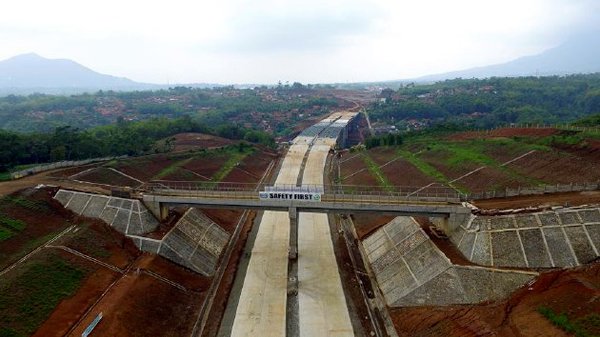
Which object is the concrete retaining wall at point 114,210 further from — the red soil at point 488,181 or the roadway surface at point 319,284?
the red soil at point 488,181

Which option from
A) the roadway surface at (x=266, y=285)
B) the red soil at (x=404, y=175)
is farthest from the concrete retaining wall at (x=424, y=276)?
the red soil at (x=404, y=175)

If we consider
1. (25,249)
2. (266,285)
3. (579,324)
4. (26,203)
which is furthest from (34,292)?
(579,324)

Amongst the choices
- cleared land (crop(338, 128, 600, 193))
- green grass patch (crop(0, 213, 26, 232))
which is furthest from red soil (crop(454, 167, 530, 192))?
green grass patch (crop(0, 213, 26, 232))

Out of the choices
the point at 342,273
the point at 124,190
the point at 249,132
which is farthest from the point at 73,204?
the point at 249,132

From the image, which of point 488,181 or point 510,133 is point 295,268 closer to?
point 488,181

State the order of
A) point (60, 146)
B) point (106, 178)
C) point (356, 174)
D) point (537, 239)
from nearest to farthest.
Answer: point (537, 239), point (106, 178), point (60, 146), point (356, 174)

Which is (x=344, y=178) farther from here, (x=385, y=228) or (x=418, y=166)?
(x=385, y=228)

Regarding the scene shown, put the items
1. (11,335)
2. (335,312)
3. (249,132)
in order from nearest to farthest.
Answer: (11,335), (335,312), (249,132)
